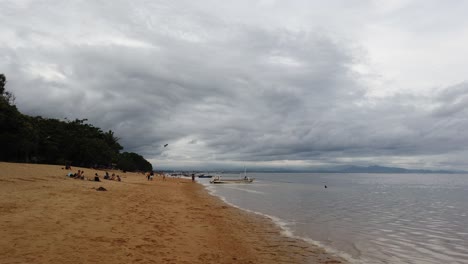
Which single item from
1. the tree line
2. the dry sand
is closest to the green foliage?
the tree line

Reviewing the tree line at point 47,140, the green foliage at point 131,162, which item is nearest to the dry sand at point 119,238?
the tree line at point 47,140

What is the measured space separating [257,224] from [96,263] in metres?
14.4

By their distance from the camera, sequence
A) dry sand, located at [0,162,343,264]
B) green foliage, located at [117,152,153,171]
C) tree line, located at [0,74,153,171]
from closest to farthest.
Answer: dry sand, located at [0,162,343,264] → tree line, located at [0,74,153,171] → green foliage, located at [117,152,153,171]

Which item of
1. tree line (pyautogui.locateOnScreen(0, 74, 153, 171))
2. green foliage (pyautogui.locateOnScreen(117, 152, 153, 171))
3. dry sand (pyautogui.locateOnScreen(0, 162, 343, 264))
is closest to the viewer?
dry sand (pyautogui.locateOnScreen(0, 162, 343, 264))

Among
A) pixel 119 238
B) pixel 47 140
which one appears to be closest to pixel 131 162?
pixel 47 140

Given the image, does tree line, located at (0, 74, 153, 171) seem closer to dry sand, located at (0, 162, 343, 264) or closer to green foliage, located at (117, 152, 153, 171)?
green foliage, located at (117, 152, 153, 171)

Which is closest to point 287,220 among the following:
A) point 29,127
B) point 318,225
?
point 318,225

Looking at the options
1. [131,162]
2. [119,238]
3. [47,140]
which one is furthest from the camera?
[131,162]

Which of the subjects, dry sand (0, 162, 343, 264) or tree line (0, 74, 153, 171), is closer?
dry sand (0, 162, 343, 264)

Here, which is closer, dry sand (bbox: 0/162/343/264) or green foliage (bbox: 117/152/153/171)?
dry sand (bbox: 0/162/343/264)

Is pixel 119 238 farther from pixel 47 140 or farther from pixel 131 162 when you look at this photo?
pixel 131 162

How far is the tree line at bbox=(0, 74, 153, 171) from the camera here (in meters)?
57.5

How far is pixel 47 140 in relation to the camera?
81.1 m

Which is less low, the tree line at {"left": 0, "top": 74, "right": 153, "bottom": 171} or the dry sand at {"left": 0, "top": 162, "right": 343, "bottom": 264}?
the tree line at {"left": 0, "top": 74, "right": 153, "bottom": 171}
